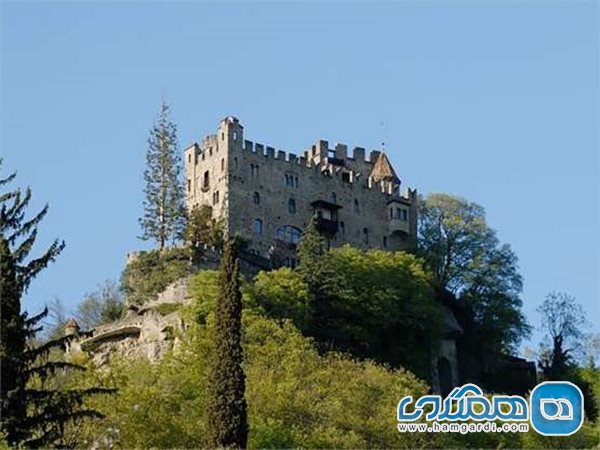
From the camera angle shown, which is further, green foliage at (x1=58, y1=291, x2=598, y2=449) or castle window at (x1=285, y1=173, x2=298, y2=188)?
castle window at (x1=285, y1=173, x2=298, y2=188)

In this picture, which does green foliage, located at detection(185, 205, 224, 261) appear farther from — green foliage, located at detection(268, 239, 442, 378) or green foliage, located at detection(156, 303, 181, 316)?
green foliage, located at detection(268, 239, 442, 378)

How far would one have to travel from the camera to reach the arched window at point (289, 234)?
2879 inches

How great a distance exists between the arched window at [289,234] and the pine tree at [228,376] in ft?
97.7

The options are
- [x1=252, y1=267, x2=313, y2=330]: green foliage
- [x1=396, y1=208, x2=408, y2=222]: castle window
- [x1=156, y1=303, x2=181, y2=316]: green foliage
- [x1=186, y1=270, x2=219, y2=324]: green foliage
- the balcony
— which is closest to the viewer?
[x1=186, y1=270, x2=219, y2=324]: green foliage

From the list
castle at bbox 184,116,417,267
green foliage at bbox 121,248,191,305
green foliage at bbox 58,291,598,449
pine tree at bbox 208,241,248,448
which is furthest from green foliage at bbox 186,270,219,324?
pine tree at bbox 208,241,248,448

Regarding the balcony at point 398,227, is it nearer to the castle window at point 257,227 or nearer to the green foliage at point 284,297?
the castle window at point 257,227

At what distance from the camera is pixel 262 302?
62625 mm

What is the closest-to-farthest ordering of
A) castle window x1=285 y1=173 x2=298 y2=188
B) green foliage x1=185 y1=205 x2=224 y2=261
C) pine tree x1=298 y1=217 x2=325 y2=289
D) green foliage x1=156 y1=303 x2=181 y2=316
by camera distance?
green foliage x1=156 y1=303 x2=181 y2=316 → pine tree x1=298 y1=217 x2=325 y2=289 → green foliage x1=185 y1=205 x2=224 y2=261 → castle window x1=285 y1=173 x2=298 y2=188

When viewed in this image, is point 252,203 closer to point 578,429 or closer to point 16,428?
point 578,429

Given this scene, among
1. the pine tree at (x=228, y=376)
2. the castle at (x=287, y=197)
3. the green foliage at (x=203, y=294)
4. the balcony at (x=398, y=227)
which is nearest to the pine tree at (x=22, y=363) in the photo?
the pine tree at (x=228, y=376)

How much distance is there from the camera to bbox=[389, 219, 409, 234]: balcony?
78.5 metres

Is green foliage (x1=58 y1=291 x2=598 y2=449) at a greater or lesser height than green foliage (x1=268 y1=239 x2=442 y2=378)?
lesser

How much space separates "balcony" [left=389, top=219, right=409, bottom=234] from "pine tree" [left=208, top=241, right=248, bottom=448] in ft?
117

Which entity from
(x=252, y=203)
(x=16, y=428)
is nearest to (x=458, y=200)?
(x=252, y=203)
